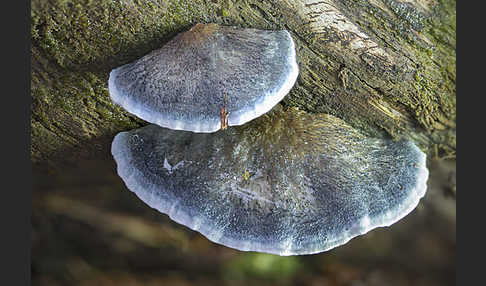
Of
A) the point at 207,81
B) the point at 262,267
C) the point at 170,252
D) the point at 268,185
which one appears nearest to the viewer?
the point at 207,81

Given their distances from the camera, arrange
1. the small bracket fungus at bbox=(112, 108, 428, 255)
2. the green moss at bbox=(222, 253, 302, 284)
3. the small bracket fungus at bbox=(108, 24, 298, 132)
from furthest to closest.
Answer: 1. the green moss at bbox=(222, 253, 302, 284)
2. the small bracket fungus at bbox=(112, 108, 428, 255)
3. the small bracket fungus at bbox=(108, 24, 298, 132)

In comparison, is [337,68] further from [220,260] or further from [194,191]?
[220,260]

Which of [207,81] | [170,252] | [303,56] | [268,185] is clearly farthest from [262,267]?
[207,81]

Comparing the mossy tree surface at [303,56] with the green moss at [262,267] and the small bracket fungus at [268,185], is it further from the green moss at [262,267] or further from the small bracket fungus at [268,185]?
the green moss at [262,267]

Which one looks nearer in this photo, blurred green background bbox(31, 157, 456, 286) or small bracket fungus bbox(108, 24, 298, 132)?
small bracket fungus bbox(108, 24, 298, 132)

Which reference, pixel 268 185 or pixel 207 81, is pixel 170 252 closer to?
pixel 268 185

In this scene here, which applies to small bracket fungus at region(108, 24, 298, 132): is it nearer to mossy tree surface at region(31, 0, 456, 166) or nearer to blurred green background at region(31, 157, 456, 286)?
mossy tree surface at region(31, 0, 456, 166)

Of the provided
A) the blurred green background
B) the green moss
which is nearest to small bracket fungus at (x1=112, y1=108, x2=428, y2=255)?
the blurred green background
